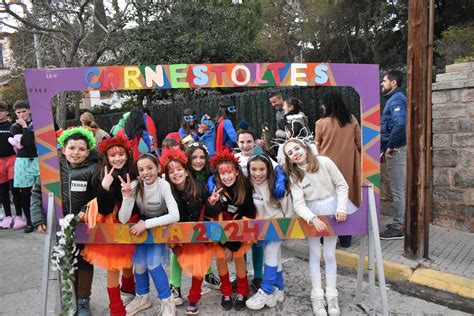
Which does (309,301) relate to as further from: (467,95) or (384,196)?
(467,95)

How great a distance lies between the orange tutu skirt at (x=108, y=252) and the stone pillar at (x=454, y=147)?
3.84 m

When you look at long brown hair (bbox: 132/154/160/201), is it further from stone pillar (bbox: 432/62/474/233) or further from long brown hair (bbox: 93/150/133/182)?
stone pillar (bbox: 432/62/474/233)

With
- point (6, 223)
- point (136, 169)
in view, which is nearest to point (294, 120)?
point (136, 169)

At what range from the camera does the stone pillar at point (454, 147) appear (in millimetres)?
4473

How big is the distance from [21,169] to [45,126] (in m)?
3.03

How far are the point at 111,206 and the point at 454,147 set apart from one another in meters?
4.04

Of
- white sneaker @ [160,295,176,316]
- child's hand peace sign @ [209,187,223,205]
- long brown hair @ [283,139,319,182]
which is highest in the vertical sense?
long brown hair @ [283,139,319,182]

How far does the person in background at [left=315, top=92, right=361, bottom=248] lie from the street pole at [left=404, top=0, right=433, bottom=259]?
0.57 meters

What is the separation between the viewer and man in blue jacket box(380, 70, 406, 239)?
4262 millimetres

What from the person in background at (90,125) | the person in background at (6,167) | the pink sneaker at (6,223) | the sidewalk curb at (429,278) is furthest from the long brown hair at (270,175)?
the pink sneaker at (6,223)

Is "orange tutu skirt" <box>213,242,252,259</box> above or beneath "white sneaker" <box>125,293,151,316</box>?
above

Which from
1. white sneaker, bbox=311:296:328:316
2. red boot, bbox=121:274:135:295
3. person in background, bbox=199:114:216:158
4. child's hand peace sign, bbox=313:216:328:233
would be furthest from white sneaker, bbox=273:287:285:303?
person in background, bbox=199:114:216:158

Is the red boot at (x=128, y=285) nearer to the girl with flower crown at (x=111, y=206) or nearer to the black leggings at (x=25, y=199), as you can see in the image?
the girl with flower crown at (x=111, y=206)

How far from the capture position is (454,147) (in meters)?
4.64
